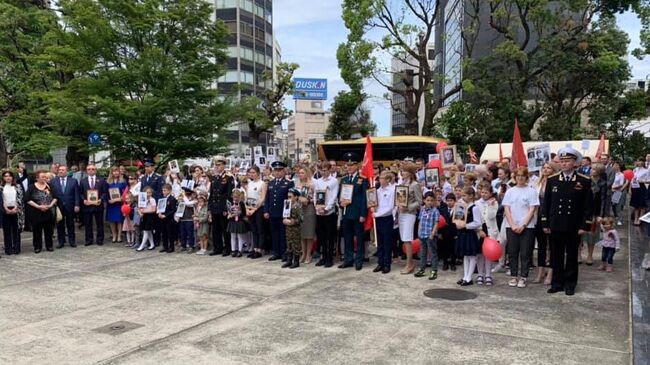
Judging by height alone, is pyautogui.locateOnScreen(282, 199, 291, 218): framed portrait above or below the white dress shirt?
below

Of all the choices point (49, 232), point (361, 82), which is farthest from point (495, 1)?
point (49, 232)

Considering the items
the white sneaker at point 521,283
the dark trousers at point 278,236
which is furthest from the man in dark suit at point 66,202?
the white sneaker at point 521,283

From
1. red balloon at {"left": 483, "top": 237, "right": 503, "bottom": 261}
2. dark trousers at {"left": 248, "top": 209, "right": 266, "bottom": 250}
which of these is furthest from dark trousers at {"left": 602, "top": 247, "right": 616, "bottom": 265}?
dark trousers at {"left": 248, "top": 209, "right": 266, "bottom": 250}

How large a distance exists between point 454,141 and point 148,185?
2323cm

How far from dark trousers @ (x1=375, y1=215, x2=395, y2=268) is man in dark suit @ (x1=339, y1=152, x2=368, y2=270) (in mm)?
310

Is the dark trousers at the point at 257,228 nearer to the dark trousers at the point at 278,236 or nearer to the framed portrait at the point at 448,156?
the dark trousers at the point at 278,236

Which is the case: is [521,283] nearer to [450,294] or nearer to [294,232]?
[450,294]

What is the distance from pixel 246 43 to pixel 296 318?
64083 mm

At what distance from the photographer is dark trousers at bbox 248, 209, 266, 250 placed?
10.6 meters

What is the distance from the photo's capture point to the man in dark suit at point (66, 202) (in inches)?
480

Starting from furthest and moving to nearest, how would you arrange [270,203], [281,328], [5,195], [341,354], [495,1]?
[495,1] < [5,195] < [270,203] < [281,328] < [341,354]

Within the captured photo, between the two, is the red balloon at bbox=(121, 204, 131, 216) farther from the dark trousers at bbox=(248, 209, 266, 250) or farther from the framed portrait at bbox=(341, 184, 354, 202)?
the framed portrait at bbox=(341, 184, 354, 202)

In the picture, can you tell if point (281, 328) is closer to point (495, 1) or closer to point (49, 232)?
point (49, 232)

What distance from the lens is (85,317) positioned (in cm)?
650
